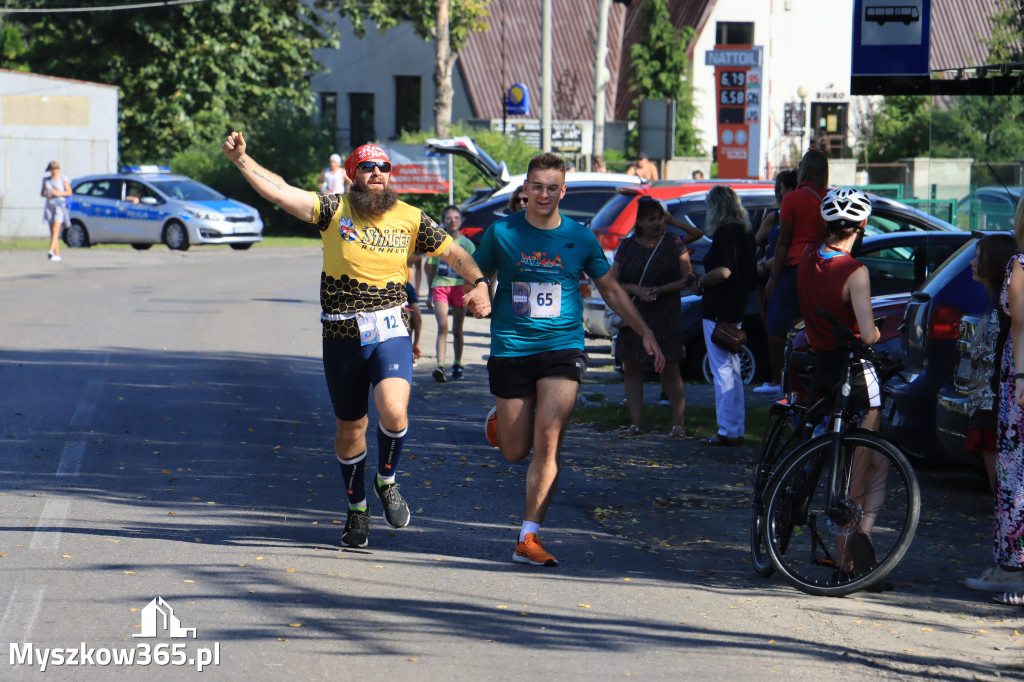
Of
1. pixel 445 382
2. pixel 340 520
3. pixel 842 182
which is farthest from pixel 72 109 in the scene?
pixel 340 520

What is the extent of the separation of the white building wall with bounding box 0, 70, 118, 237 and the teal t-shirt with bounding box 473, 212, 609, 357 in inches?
1275

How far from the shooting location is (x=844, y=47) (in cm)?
5028

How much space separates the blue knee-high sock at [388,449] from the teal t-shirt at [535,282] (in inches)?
26.7

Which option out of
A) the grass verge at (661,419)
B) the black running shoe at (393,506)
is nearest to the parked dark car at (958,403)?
the grass verge at (661,419)

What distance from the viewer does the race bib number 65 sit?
663cm

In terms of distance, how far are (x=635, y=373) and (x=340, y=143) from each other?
3532cm

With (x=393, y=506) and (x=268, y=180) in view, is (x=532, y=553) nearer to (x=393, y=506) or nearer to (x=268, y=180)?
(x=393, y=506)

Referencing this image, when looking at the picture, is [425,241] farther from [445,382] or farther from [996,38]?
[996,38]

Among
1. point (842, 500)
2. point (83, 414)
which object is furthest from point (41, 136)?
point (842, 500)

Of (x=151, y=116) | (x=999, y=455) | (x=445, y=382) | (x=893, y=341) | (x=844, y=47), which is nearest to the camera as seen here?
(x=999, y=455)

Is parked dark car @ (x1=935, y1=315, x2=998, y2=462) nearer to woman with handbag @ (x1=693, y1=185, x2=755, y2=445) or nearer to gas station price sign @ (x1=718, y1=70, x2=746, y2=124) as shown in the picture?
woman with handbag @ (x1=693, y1=185, x2=755, y2=445)

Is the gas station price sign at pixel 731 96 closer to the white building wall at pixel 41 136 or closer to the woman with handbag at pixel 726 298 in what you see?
the woman with handbag at pixel 726 298

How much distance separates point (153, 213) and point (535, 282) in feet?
88.4

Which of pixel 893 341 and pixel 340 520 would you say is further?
pixel 893 341
